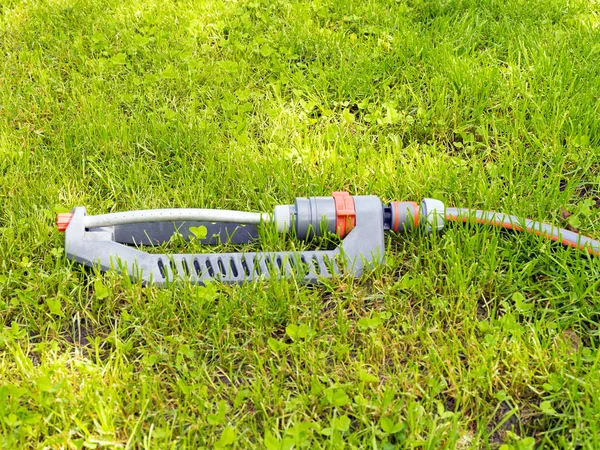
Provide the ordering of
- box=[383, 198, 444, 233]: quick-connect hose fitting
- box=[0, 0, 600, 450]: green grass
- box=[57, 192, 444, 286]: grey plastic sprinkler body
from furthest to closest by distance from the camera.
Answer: box=[383, 198, 444, 233]: quick-connect hose fitting, box=[57, 192, 444, 286]: grey plastic sprinkler body, box=[0, 0, 600, 450]: green grass

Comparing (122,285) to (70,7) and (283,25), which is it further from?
(70,7)

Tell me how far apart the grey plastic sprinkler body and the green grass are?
7cm

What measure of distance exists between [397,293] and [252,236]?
1.88ft

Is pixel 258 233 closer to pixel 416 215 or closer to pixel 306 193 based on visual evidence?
pixel 306 193

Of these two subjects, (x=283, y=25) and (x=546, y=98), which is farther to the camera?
(x=283, y=25)

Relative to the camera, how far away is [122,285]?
84.2 inches

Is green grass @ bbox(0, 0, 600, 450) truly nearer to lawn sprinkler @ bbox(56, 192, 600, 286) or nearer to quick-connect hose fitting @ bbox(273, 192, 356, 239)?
lawn sprinkler @ bbox(56, 192, 600, 286)

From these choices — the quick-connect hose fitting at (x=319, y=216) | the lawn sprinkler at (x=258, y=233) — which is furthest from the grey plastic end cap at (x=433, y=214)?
the quick-connect hose fitting at (x=319, y=216)

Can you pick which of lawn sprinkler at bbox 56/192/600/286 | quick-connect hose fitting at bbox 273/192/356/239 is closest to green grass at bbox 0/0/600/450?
lawn sprinkler at bbox 56/192/600/286

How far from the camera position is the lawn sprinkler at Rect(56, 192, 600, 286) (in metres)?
2.15

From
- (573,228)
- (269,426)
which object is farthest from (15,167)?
(573,228)

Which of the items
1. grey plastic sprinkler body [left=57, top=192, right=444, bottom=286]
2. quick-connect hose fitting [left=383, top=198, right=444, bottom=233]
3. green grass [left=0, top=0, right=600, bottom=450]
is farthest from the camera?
quick-connect hose fitting [left=383, top=198, right=444, bottom=233]

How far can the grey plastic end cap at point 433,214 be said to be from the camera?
7.34 ft

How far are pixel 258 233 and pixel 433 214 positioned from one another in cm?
64
